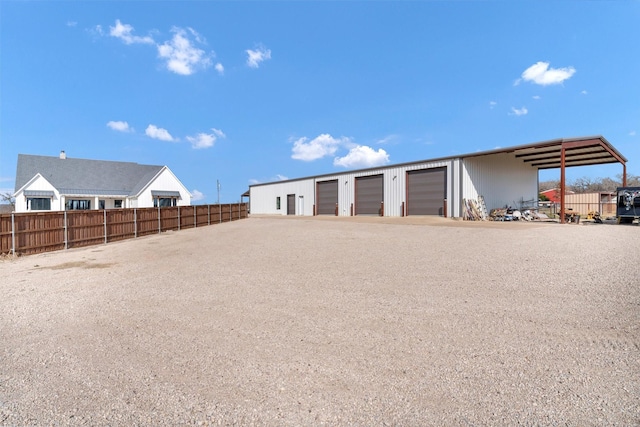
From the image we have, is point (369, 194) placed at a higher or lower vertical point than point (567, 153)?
lower

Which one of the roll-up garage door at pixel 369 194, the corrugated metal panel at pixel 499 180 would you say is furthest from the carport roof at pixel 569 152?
the roll-up garage door at pixel 369 194

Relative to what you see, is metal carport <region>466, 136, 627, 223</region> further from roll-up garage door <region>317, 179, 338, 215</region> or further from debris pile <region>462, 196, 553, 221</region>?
roll-up garage door <region>317, 179, 338, 215</region>

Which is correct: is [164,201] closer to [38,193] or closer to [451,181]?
[38,193]

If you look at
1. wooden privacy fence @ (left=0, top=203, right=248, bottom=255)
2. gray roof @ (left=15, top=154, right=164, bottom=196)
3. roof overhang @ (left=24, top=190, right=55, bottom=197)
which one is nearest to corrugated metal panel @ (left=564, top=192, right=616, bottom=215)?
wooden privacy fence @ (left=0, top=203, right=248, bottom=255)

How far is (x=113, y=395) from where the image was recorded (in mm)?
2824

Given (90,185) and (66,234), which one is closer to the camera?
(66,234)

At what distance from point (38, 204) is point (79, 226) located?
20.8 meters

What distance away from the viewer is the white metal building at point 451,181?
68.8ft

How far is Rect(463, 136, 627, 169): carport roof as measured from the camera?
60.2 feet

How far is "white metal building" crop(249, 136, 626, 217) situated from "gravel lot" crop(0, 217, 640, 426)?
1407cm

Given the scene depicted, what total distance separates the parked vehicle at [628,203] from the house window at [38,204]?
141 ft

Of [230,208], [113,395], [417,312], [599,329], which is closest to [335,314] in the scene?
[417,312]

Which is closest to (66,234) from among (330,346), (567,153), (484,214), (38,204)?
(330,346)

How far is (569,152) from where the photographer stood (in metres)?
22.3
